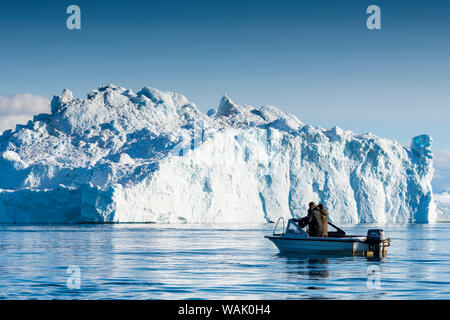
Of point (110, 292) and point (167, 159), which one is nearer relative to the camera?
point (110, 292)

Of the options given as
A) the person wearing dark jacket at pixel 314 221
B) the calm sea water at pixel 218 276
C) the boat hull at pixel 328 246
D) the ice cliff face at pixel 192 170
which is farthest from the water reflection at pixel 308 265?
the ice cliff face at pixel 192 170

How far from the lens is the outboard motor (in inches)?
888

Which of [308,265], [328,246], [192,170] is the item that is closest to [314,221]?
[328,246]

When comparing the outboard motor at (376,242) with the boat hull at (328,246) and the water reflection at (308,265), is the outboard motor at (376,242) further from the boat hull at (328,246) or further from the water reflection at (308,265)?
the water reflection at (308,265)

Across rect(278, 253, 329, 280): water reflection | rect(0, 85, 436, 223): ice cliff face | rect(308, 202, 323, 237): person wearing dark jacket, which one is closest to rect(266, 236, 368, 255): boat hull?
rect(278, 253, 329, 280): water reflection

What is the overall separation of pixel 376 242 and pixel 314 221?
229 centimetres

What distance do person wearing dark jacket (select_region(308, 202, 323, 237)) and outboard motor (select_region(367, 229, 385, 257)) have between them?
5.92 ft

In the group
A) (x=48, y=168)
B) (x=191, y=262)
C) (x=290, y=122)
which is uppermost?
(x=290, y=122)

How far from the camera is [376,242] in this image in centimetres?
2261

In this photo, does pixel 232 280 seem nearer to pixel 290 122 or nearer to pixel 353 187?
pixel 353 187

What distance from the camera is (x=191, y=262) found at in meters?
21.4

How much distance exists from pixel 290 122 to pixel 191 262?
68925mm
